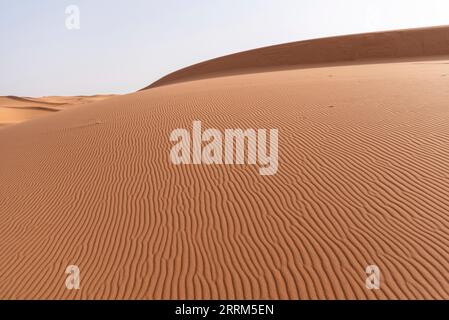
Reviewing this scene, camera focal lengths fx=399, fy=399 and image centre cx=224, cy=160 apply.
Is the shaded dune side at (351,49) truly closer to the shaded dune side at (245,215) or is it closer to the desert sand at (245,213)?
the desert sand at (245,213)

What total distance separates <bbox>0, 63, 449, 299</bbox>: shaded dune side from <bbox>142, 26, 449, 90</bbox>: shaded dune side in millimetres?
28864

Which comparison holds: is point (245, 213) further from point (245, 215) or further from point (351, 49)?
point (351, 49)

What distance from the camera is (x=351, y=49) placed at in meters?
38.5

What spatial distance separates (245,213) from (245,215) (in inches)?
2.3

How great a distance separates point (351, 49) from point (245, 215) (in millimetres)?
36387

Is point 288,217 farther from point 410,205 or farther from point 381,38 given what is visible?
point 381,38

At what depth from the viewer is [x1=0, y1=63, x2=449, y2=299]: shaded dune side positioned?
477 centimetres

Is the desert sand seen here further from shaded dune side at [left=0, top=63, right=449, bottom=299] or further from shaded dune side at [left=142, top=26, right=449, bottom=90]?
shaded dune side at [left=142, top=26, right=449, bottom=90]

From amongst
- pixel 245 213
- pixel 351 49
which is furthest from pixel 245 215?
pixel 351 49

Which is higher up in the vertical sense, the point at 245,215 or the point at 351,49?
the point at 351,49

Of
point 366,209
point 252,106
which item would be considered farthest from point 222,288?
point 252,106

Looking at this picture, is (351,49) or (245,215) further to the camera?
(351,49)

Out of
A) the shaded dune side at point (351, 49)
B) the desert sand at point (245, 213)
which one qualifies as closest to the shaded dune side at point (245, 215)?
the desert sand at point (245, 213)

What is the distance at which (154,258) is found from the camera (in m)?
5.34
